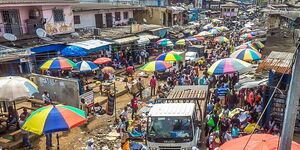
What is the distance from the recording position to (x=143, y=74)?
2212 centimetres

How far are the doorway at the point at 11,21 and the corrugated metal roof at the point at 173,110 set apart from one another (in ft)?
45.0

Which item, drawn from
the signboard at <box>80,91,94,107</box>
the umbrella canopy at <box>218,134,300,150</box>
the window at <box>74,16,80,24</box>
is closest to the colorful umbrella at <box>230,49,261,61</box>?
the signboard at <box>80,91,94,107</box>

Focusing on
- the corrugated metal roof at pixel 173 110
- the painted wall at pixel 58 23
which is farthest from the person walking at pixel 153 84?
the painted wall at pixel 58 23

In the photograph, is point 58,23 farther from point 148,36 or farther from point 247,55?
point 247,55

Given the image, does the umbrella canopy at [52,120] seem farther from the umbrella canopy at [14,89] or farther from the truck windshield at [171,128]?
the truck windshield at [171,128]

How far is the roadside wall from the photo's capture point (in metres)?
13.7

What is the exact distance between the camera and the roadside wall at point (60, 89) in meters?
13.7

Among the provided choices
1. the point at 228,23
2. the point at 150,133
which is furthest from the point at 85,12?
the point at 228,23

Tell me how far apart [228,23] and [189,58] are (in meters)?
33.2

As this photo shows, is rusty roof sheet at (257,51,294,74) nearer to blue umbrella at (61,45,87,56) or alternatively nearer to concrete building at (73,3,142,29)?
blue umbrella at (61,45,87,56)

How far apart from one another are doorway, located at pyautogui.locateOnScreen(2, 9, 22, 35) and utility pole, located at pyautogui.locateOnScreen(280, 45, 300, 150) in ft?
61.5

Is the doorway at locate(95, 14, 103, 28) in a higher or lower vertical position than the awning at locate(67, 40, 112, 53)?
higher

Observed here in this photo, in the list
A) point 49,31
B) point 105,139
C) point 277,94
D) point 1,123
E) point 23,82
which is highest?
point 49,31

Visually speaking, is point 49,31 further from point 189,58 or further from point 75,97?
point 189,58
